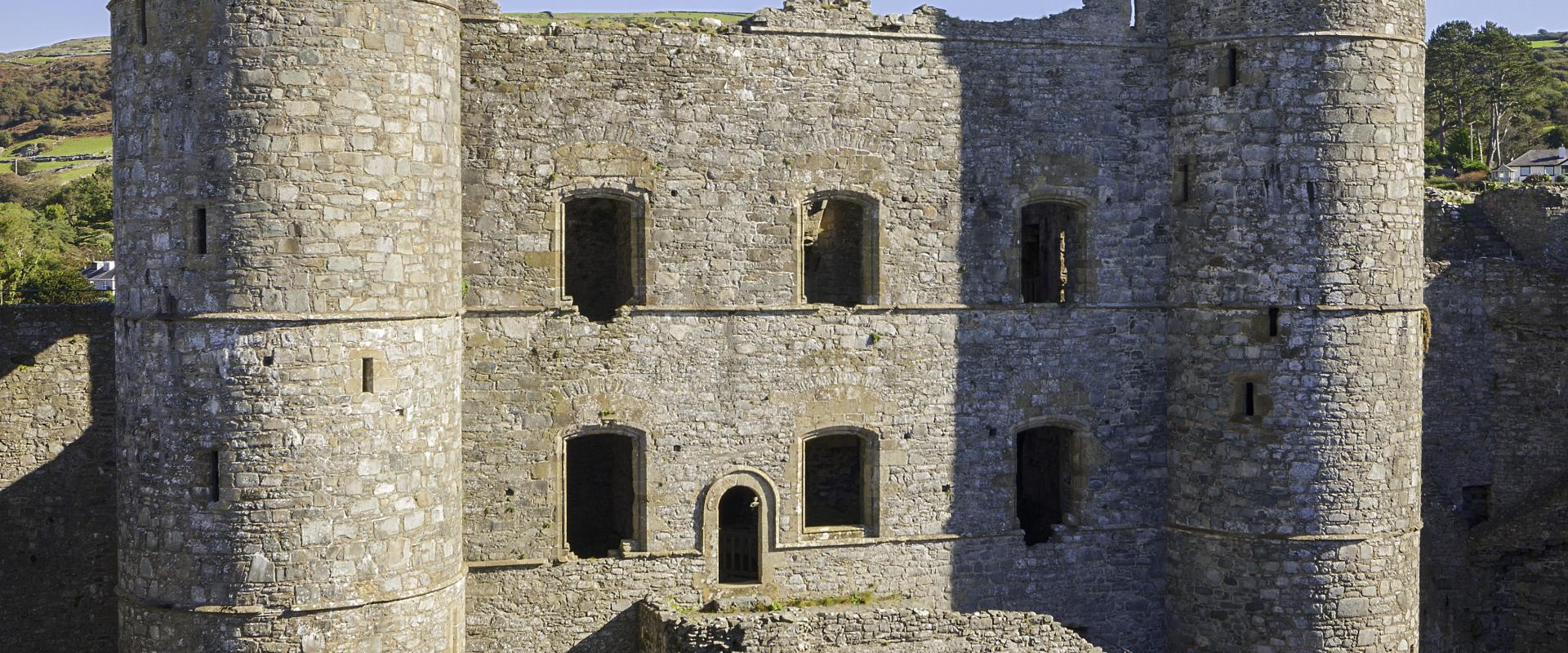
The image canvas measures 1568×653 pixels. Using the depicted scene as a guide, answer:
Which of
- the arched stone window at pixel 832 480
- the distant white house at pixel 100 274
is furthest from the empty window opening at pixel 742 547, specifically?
the distant white house at pixel 100 274

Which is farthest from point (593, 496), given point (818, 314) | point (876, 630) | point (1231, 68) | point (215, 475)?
point (1231, 68)

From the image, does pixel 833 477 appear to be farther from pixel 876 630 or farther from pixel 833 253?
pixel 876 630

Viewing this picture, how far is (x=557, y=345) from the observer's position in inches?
722

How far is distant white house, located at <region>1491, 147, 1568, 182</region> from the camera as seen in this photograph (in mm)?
52844

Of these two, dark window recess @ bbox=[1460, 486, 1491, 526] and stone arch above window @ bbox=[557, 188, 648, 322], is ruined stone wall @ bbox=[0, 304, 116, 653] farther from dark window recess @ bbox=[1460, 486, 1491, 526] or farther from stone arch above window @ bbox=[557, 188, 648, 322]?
dark window recess @ bbox=[1460, 486, 1491, 526]

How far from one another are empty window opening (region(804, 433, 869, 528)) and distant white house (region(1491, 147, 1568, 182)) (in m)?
37.2

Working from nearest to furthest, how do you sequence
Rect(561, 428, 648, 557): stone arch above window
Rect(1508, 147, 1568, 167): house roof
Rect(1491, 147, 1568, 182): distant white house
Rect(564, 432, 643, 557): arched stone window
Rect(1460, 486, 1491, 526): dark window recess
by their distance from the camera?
1. Rect(561, 428, 648, 557): stone arch above window
2. Rect(564, 432, 643, 557): arched stone window
3. Rect(1460, 486, 1491, 526): dark window recess
4. Rect(1491, 147, 1568, 182): distant white house
5. Rect(1508, 147, 1568, 167): house roof

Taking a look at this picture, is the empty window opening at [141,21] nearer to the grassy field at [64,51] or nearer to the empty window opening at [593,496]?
the empty window opening at [593,496]

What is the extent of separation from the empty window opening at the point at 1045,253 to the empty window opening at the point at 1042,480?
182cm

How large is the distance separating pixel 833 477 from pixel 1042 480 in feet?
9.30

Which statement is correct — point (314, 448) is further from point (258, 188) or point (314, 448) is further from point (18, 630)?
point (18, 630)

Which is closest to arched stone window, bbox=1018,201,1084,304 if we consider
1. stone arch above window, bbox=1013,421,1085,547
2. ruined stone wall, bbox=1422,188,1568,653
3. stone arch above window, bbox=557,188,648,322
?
stone arch above window, bbox=1013,421,1085,547

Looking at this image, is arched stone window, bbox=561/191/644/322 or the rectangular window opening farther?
arched stone window, bbox=561/191/644/322

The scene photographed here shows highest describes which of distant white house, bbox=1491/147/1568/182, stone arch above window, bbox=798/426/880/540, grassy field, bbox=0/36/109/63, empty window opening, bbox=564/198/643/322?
grassy field, bbox=0/36/109/63
